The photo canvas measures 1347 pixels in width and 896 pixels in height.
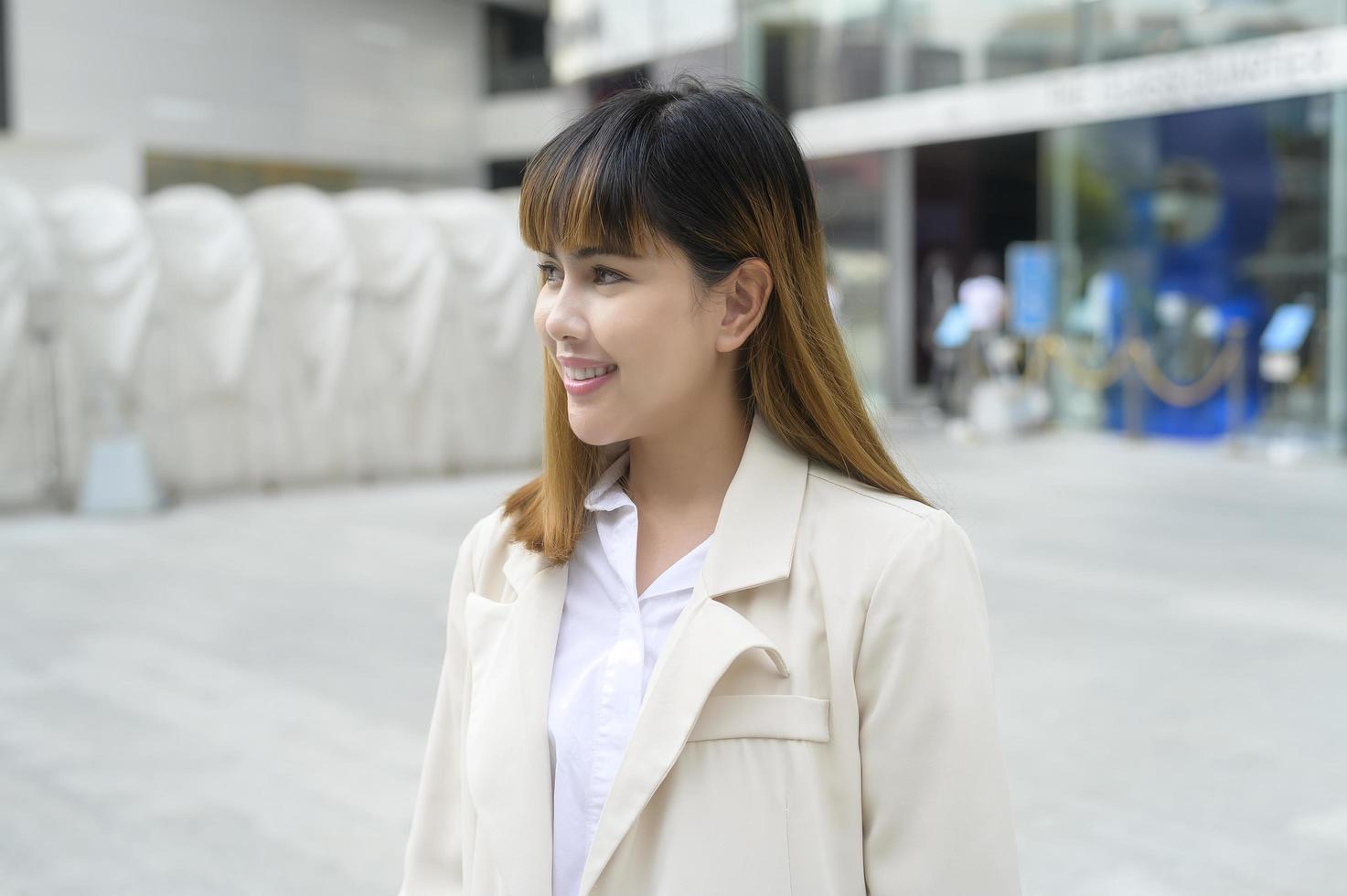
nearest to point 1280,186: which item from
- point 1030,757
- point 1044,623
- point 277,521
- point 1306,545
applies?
point 1306,545

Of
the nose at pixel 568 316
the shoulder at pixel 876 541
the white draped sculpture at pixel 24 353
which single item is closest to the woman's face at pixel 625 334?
the nose at pixel 568 316

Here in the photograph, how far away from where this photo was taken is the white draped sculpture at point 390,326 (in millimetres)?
12969

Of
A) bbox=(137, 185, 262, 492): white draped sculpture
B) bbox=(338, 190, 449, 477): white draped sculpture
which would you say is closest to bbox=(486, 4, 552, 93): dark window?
bbox=(338, 190, 449, 477): white draped sculpture

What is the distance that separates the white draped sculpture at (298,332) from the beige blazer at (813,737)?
1149cm

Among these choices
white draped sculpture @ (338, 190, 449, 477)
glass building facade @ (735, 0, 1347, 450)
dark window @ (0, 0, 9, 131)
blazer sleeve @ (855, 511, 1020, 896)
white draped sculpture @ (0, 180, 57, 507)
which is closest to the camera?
blazer sleeve @ (855, 511, 1020, 896)

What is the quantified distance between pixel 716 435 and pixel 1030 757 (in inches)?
138

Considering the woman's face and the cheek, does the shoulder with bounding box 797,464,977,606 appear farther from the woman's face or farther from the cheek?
the cheek

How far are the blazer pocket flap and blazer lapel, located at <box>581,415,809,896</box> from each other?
3 centimetres

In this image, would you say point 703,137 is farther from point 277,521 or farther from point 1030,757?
point 277,521

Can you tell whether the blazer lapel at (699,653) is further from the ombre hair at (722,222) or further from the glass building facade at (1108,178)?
the glass building facade at (1108,178)

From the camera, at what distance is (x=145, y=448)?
11469 millimetres

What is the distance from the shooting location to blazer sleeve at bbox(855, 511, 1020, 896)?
1.45 m

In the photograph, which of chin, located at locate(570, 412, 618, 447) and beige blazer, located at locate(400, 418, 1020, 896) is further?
chin, located at locate(570, 412, 618, 447)

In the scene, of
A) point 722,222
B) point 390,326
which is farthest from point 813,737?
point 390,326
